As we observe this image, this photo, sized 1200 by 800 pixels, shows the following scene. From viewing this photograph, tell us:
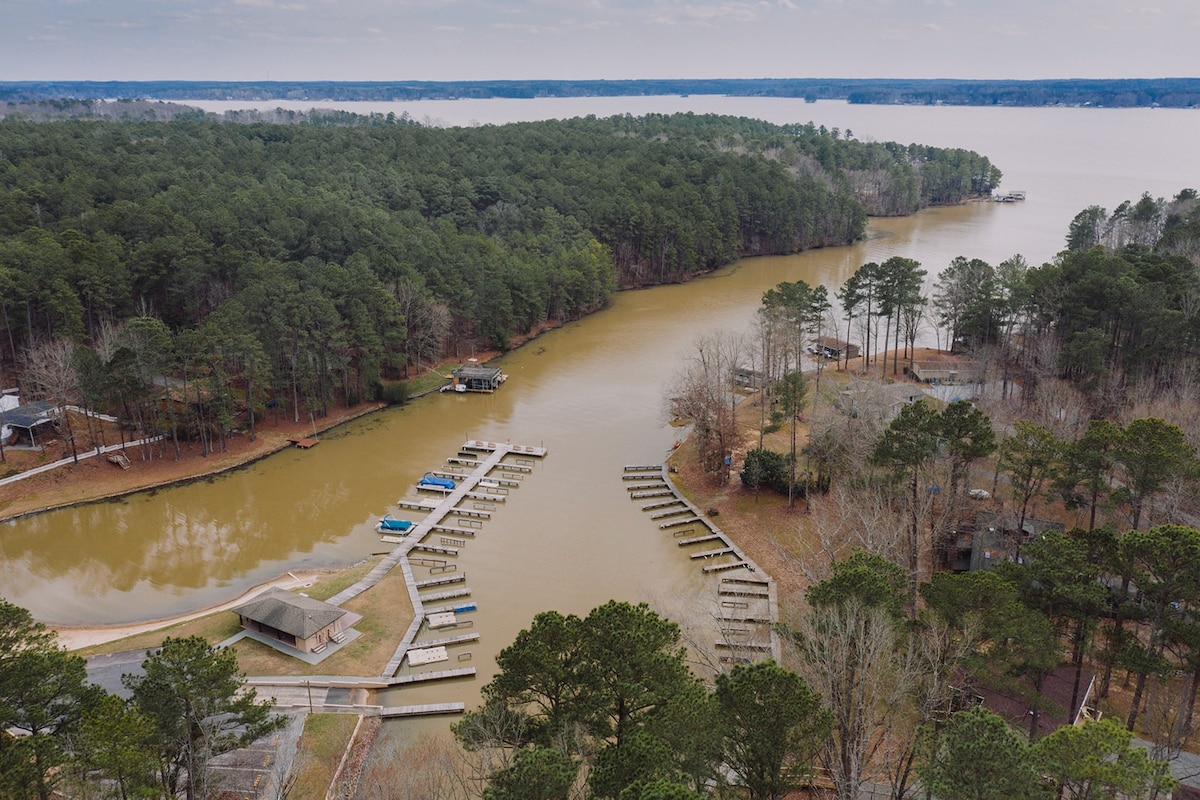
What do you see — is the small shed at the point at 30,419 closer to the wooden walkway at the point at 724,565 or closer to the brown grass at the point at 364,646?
the brown grass at the point at 364,646

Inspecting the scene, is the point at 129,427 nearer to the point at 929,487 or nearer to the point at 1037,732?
the point at 929,487

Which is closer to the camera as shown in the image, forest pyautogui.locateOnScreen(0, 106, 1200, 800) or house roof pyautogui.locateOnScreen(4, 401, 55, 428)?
forest pyautogui.locateOnScreen(0, 106, 1200, 800)

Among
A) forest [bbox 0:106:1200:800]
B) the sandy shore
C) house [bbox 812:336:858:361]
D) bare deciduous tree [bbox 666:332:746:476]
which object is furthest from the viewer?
house [bbox 812:336:858:361]

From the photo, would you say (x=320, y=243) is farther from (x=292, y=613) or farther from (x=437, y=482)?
(x=292, y=613)

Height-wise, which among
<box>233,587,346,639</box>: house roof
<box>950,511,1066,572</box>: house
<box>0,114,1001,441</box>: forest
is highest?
<box>0,114,1001,441</box>: forest

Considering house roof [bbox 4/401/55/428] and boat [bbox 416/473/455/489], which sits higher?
house roof [bbox 4/401/55/428]

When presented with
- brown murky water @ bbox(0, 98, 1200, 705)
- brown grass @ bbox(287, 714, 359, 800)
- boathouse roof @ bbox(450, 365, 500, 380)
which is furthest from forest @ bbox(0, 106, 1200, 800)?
brown murky water @ bbox(0, 98, 1200, 705)

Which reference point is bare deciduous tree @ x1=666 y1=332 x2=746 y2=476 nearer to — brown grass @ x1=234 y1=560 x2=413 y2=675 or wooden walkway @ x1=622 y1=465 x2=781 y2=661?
wooden walkway @ x1=622 y1=465 x2=781 y2=661
